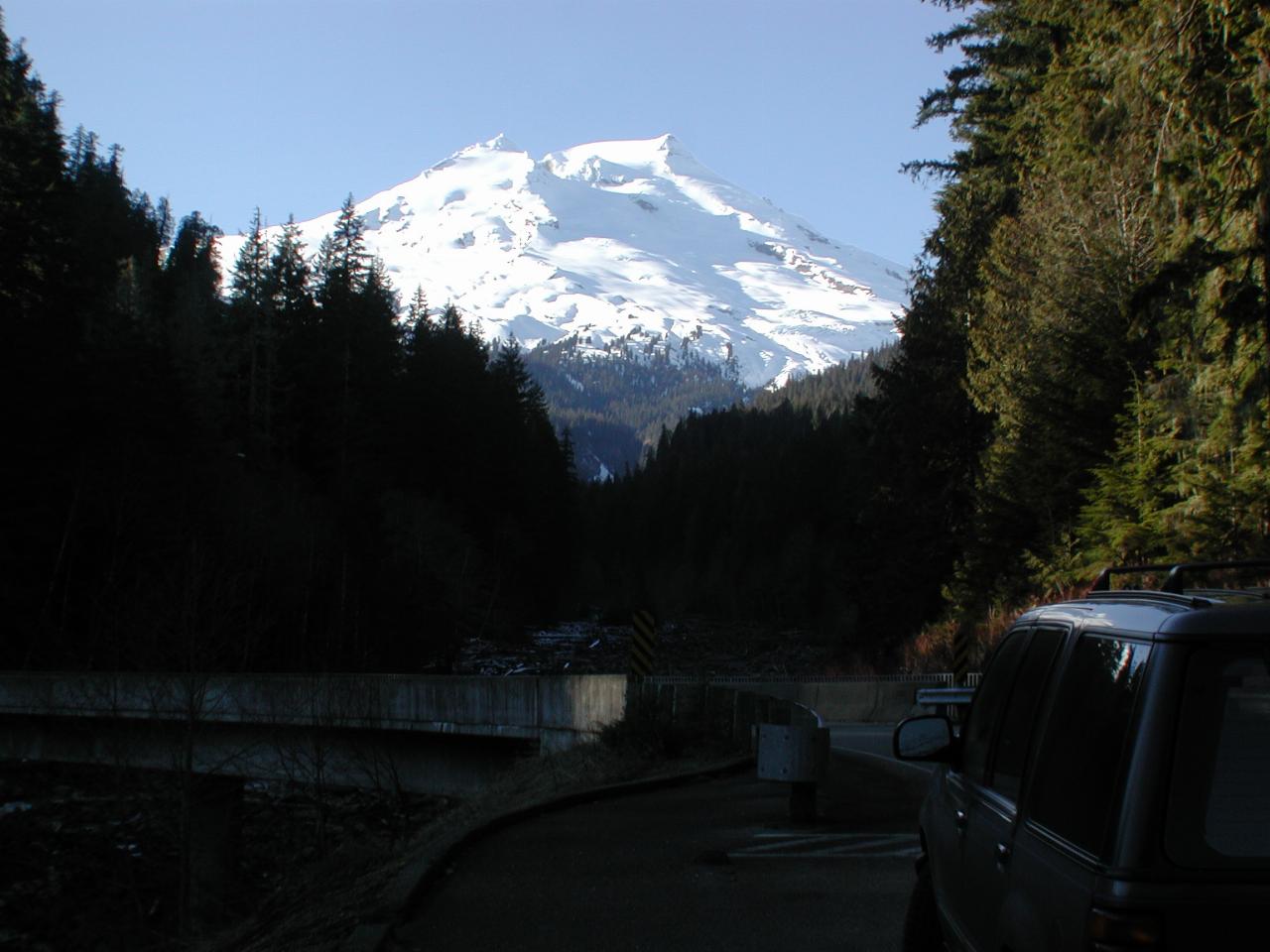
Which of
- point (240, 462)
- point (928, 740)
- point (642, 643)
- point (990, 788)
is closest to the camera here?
Answer: point (990, 788)

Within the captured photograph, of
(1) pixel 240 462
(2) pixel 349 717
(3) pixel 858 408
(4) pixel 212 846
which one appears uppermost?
(3) pixel 858 408

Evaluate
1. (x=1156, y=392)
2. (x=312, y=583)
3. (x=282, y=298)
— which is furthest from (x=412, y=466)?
(x=1156, y=392)

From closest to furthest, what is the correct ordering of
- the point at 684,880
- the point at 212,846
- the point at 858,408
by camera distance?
the point at 684,880
the point at 212,846
the point at 858,408

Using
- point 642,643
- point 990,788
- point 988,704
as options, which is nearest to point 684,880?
point 988,704

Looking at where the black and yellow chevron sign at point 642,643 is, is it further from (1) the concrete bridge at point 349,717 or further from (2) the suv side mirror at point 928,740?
(2) the suv side mirror at point 928,740

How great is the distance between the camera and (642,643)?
72.4 feet

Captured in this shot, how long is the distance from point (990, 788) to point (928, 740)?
0.71 m

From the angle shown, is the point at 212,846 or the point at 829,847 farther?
the point at 212,846

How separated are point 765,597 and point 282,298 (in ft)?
216

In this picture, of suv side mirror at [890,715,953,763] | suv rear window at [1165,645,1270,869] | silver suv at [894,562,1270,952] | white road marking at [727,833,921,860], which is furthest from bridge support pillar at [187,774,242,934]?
suv rear window at [1165,645,1270,869]

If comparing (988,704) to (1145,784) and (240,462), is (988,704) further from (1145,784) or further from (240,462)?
(240,462)

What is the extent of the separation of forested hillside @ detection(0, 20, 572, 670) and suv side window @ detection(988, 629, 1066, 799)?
73.4ft

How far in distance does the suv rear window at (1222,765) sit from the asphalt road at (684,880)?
16.7 feet

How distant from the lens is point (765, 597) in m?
139
